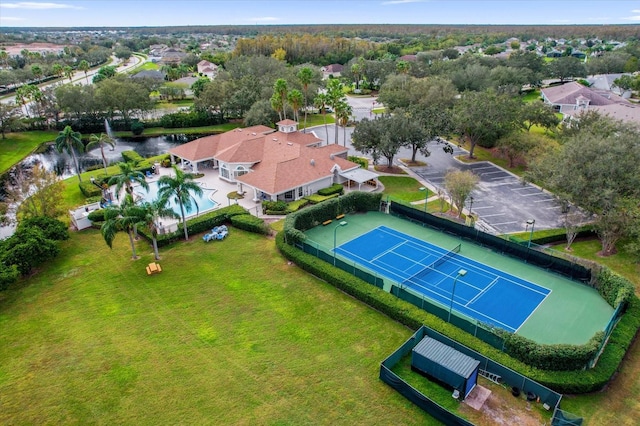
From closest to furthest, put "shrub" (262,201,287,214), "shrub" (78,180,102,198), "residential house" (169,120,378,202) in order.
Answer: "shrub" (262,201,287,214) → "residential house" (169,120,378,202) → "shrub" (78,180,102,198)

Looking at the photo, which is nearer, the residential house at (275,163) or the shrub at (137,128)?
the residential house at (275,163)

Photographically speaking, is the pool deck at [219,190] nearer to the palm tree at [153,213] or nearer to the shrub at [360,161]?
the palm tree at [153,213]

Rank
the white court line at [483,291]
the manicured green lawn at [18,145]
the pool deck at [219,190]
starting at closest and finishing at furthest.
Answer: the white court line at [483,291]
the pool deck at [219,190]
the manicured green lawn at [18,145]

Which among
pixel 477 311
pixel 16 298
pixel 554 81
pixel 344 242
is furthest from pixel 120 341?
pixel 554 81

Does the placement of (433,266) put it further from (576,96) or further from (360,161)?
→ (576,96)

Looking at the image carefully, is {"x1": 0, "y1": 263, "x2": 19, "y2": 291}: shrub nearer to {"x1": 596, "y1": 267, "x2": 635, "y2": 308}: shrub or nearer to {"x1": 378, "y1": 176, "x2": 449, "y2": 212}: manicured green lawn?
{"x1": 378, "y1": 176, "x2": 449, "y2": 212}: manicured green lawn

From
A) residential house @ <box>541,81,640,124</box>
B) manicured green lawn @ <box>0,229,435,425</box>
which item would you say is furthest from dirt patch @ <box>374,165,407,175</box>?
residential house @ <box>541,81,640,124</box>

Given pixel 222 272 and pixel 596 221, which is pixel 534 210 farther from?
pixel 222 272

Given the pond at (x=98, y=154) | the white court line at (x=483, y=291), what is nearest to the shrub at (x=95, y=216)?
the pond at (x=98, y=154)
